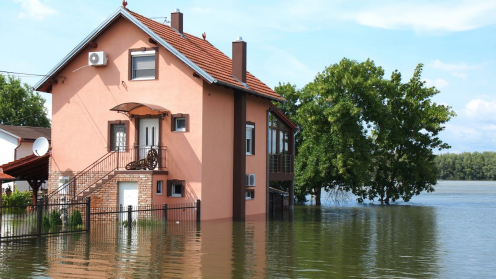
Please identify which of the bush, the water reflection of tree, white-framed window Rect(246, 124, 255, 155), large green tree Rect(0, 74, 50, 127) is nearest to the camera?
the water reflection of tree

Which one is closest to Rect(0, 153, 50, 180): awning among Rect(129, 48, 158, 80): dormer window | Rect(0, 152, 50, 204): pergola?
Rect(0, 152, 50, 204): pergola

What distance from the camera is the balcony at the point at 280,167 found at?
113 ft

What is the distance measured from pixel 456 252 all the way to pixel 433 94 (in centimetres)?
3021

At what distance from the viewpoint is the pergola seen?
30.2m

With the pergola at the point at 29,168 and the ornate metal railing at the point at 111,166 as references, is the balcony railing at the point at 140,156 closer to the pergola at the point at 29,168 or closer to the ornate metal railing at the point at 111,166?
the ornate metal railing at the point at 111,166

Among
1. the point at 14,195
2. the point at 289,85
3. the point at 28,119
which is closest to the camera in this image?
the point at 14,195

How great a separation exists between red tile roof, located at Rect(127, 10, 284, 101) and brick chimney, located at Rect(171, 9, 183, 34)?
1.33 ft

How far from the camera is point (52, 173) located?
29.1 meters

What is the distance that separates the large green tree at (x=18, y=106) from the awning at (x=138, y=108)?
45.5m

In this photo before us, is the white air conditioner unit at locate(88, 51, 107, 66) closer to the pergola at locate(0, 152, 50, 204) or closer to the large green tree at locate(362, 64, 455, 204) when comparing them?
the pergola at locate(0, 152, 50, 204)

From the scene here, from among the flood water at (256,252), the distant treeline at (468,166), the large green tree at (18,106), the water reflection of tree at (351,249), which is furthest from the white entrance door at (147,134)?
the distant treeline at (468,166)

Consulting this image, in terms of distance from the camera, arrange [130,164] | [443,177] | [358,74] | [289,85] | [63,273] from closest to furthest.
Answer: [63,273], [130,164], [358,74], [289,85], [443,177]

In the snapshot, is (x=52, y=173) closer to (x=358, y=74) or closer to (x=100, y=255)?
(x=100, y=255)

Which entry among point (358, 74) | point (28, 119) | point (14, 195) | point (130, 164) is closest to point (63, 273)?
point (130, 164)
